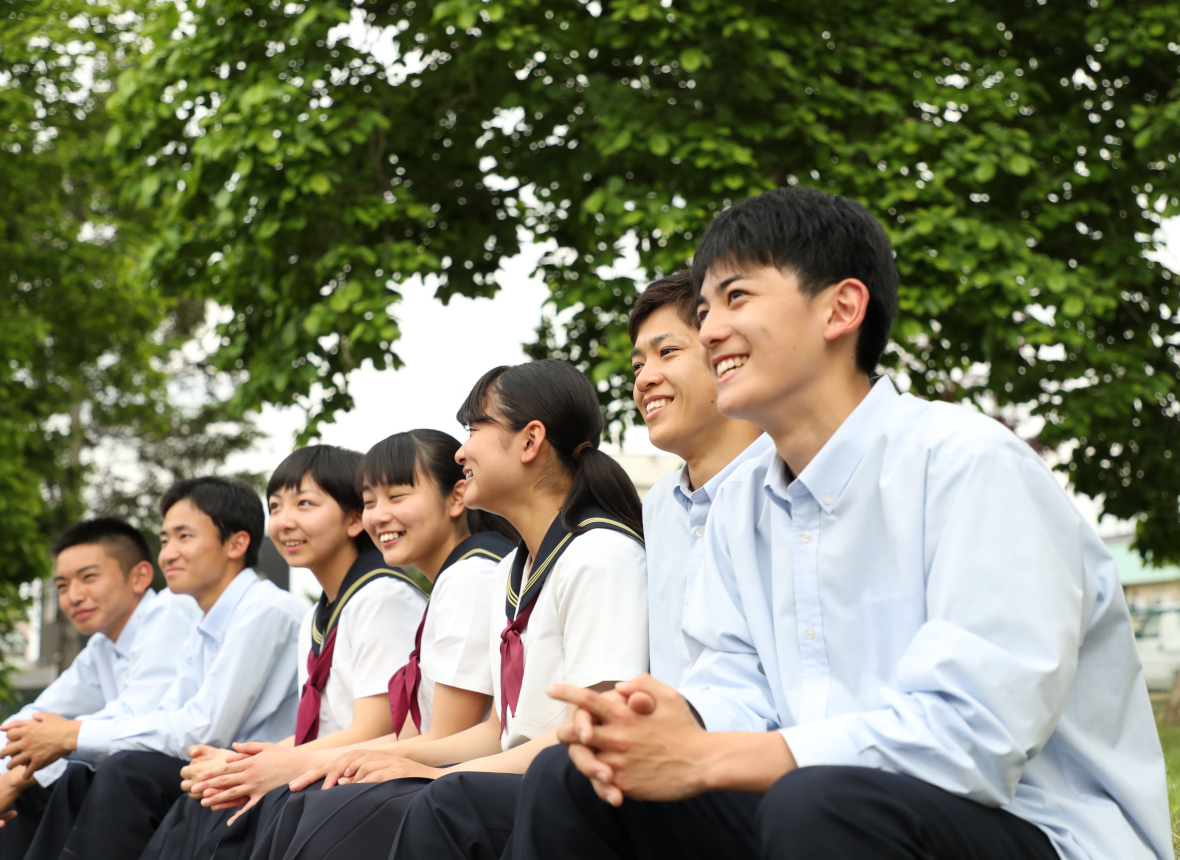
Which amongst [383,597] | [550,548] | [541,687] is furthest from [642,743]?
[383,597]

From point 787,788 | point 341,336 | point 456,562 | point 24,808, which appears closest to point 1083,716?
point 787,788

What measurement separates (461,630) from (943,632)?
1.99m

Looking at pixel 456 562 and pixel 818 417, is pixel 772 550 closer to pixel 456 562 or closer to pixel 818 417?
pixel 818 417

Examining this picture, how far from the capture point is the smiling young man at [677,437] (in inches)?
116

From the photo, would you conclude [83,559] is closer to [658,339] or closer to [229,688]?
[229,688]

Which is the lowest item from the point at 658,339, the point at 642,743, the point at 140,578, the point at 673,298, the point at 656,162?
the point at 642,743

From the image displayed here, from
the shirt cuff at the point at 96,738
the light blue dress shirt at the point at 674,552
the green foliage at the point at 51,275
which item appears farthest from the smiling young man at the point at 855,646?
the green foliage at the point at 51,275

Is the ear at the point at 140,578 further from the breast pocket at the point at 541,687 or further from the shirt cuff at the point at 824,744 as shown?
the shirt cuff at the point at 824,744

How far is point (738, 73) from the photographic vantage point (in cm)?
734

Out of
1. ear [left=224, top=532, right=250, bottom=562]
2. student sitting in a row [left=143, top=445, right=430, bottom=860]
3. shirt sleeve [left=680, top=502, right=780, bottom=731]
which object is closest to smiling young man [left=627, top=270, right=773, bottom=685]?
shirt sleeve [left=680, top=502, right=780, bottom=731]

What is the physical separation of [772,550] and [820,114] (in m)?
5.85

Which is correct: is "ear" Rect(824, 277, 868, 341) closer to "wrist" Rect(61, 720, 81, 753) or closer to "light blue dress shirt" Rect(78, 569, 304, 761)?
"light blue dress shirt" Rect(78, 569, 304, 761)

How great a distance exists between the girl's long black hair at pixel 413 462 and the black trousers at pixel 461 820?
4.43 feet

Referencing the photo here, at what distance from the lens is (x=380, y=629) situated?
400cm
